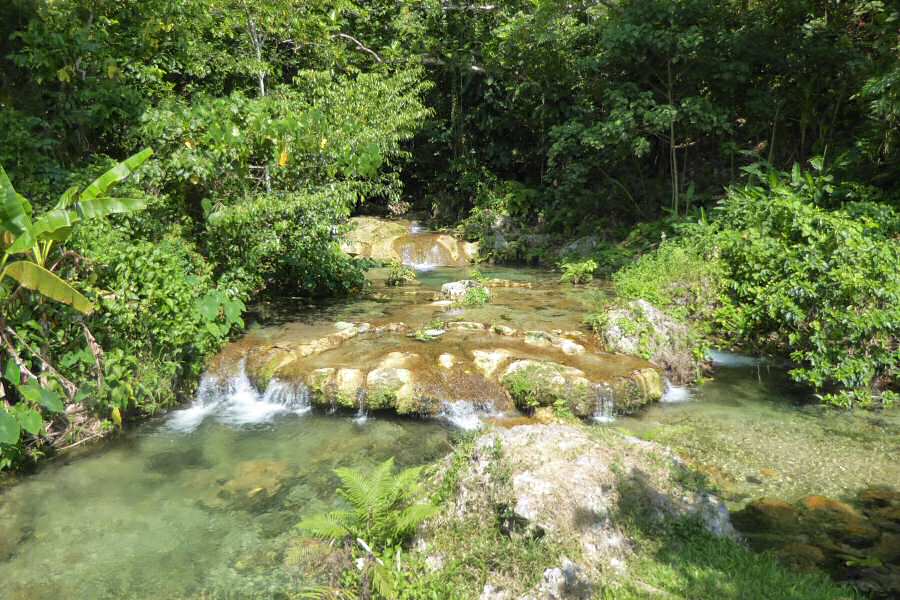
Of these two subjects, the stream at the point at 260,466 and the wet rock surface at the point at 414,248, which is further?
the wet rock surface at the point at 414,248

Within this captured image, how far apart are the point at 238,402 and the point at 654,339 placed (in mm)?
6130

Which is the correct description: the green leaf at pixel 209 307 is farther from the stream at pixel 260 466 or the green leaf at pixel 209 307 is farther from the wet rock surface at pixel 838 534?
the wet rock surface at pixel 838 534

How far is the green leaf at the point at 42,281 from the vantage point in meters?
5.79

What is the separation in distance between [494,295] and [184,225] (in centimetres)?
620

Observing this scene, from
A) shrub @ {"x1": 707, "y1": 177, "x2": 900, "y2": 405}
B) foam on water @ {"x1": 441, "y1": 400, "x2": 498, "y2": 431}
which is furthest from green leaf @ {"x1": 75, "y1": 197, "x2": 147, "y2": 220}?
shrub @ {"x1": 707, "y1": 177, "x2": 900, "y2": 405}

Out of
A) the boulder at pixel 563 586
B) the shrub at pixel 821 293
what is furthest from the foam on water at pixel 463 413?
the shrub at pixel 821 293

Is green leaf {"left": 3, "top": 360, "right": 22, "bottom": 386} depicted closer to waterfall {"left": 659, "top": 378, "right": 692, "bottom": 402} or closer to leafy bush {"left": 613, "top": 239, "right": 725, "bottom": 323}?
waterfall {"left": 659, "top": 378, "right": 692, "bottom": 402}

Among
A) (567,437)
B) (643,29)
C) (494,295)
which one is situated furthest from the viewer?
(643,29)

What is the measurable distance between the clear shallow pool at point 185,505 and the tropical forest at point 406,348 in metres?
0.04

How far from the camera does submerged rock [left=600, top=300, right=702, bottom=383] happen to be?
29.9 feet

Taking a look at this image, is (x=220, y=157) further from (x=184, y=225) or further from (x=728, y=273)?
(x=728, y=273)

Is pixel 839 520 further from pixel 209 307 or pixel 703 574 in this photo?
pixel 209 307

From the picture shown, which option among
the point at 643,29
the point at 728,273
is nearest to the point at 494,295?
the point at 728,273

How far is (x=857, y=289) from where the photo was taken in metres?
8.02
